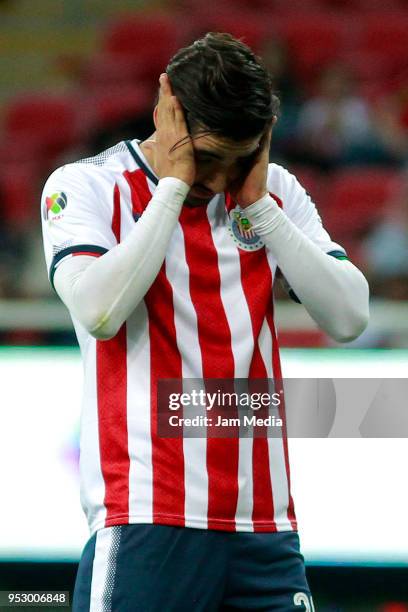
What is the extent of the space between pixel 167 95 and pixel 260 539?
30.8 inches

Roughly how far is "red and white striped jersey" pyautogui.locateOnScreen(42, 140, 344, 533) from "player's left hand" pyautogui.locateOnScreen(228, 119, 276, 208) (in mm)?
77

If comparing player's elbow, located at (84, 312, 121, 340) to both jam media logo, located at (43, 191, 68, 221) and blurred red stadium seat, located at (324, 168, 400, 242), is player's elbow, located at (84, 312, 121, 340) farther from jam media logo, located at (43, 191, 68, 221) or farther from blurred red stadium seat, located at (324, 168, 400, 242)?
blurred red stadium seat, located at (324, 168, 400, 242)

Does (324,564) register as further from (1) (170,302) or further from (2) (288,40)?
(2) (288,40)

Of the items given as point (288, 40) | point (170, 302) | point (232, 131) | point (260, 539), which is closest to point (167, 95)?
point (232, 131)

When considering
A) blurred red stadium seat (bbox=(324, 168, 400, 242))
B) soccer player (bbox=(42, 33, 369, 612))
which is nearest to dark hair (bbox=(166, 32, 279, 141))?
soccer player (bbox=(42, 33, 369, 612))

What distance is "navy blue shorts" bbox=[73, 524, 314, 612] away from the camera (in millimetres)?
1741

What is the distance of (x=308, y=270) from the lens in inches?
74.1

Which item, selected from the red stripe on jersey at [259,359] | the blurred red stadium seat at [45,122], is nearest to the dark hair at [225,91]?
the red stripe on jersey at [259,359]

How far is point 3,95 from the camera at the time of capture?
6750 millimetres

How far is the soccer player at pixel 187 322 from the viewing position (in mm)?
1764

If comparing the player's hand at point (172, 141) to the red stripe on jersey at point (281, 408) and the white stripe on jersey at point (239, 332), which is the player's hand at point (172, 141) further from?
the red stripe on jersey at point (281, 408)

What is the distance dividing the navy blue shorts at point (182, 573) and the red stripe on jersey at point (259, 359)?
0.05 metres

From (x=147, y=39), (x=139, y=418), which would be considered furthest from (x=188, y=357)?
(x=147, y=39)

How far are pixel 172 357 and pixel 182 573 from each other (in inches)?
14.0
